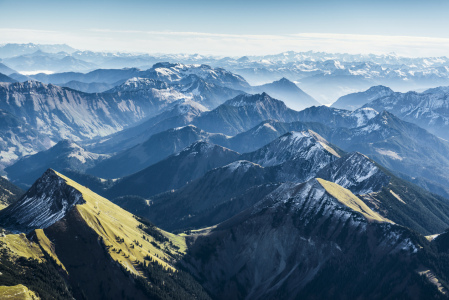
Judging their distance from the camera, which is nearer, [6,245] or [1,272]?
[1,272]

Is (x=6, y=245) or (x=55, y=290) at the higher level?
(x=6, y=245)

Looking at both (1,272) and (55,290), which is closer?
(1,272)

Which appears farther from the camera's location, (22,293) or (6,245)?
(6,245)

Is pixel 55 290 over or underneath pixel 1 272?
underneath

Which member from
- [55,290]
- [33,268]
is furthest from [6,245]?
[55,290]

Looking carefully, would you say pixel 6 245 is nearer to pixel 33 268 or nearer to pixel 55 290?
pixel 33 268
